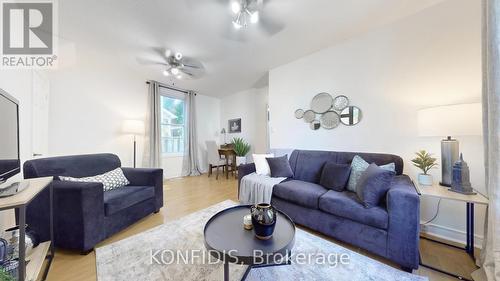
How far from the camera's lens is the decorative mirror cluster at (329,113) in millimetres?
2586

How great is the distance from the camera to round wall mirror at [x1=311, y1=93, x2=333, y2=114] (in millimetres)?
2813

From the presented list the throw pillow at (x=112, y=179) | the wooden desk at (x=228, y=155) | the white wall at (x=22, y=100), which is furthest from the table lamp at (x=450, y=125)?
the white wall at (x=22, y=100)

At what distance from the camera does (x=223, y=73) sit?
3.84 m

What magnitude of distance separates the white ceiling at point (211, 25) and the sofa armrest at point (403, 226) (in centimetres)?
202

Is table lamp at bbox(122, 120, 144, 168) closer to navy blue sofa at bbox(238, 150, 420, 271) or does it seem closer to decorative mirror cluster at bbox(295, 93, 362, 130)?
navy blue sofa at bbox(238, 150, 420, 271)

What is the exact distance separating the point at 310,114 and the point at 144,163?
12.4ft

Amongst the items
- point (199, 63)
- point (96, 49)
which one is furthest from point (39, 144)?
point (199, 63)

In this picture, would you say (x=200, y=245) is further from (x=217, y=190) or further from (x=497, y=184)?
(x=497, y=184)

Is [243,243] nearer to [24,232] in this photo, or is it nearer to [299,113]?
[24,232]

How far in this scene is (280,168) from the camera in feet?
8.38

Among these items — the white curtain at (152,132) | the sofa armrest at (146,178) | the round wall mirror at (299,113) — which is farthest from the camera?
the white curtain at (152,132)

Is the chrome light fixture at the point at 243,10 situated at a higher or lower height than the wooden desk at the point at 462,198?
higher

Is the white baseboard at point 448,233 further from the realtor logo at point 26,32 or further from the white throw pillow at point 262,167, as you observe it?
the realtor logo at point 26,32

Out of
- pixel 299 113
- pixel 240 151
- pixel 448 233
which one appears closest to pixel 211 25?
pixel 299 113
